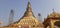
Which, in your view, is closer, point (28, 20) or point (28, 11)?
point (28, 20)

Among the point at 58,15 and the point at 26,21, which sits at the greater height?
the point at 58,15

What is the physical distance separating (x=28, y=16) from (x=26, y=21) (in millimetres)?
4180

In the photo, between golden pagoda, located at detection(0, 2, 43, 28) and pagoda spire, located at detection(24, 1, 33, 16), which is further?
pagoda spire, located at detection(24, 1, 33, 16)

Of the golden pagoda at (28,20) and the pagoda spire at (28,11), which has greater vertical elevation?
the pagoda spire at (28,11)

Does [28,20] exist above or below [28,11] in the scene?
below

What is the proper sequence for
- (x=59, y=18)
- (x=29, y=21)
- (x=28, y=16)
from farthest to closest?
(x=28, y=16) → (x=29, y=21) → (x=59, y=18)

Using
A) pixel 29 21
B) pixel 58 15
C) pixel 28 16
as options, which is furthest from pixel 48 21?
pixel 28 16

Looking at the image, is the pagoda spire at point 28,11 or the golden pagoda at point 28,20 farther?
the pagoda spire at point 28,11

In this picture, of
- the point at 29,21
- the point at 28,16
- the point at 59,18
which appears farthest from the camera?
the point at 28,16

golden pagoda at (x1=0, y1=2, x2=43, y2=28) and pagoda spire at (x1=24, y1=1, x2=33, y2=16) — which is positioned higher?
pagoda spire at (x1=24, y1=1, x2=33, y2=16)

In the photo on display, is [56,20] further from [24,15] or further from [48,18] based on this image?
[24,15]

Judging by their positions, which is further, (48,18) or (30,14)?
(30,14)

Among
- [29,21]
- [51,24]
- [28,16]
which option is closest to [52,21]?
[51,24]

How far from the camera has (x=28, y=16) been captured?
197ft
